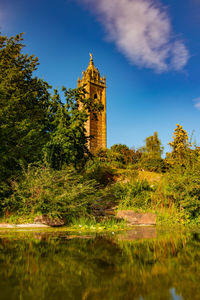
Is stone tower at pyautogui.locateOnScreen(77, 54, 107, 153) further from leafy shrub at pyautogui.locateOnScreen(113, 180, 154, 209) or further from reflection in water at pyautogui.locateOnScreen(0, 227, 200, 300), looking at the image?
reflection in water at pyautogui.locateOnScreen(0, 227, 200, 300)

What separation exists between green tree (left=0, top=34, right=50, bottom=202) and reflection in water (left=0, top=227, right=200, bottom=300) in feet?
17.0

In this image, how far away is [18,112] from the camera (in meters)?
10.7

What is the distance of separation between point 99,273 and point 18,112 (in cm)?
964

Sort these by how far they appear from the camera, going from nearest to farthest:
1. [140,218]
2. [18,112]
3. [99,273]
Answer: [99,273]
[140,218]
[18,112]

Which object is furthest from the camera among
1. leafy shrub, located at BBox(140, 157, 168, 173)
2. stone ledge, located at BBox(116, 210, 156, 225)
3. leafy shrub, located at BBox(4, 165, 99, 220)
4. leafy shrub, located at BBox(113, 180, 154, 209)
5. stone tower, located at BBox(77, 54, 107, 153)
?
stone tower, located at BBox(77, 54, 107, 153)

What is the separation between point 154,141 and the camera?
46406 millimetres

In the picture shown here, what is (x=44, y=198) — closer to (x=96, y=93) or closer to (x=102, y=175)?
(x=102, y=175)

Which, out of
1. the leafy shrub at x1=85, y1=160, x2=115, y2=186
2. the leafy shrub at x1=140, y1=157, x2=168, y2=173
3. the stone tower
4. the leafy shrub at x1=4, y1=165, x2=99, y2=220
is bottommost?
the leafy shrub at x1=4, y1=165, x2=99, y2=220

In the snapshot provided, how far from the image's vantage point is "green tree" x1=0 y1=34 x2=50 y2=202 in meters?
8.68

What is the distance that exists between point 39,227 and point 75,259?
4.02 m

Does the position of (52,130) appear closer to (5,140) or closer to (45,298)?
(5,140)

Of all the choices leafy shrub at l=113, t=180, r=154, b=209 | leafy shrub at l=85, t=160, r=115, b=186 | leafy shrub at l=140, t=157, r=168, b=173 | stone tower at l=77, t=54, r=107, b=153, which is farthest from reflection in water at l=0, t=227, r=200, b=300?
stone tower at l=77, t=54, r=107, b=153

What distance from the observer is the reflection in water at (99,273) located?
6.30 feet

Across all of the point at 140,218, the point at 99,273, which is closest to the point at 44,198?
the point at 140,218
